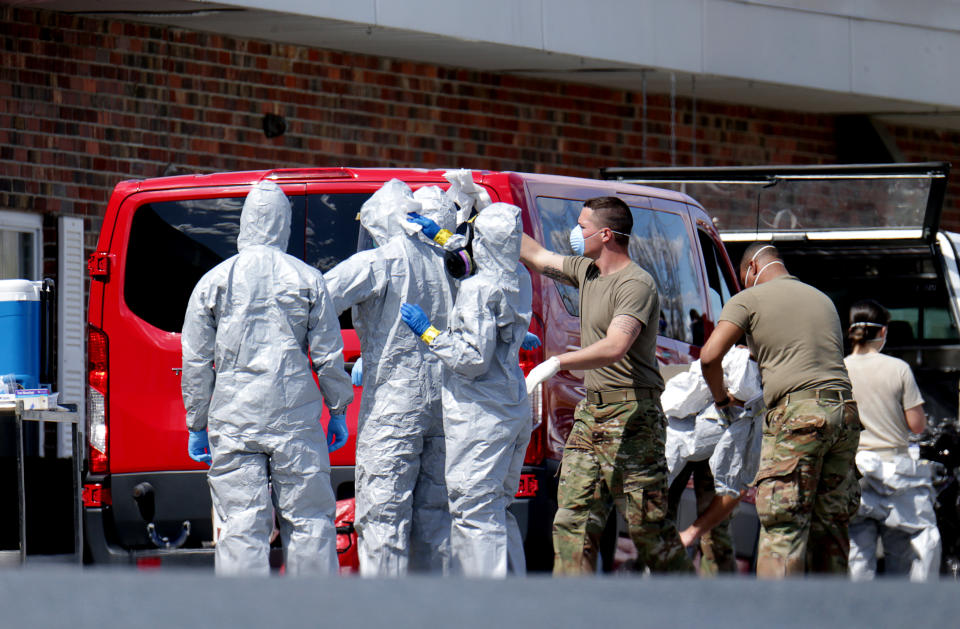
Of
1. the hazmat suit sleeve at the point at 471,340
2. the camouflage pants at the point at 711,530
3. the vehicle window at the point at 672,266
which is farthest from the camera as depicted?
the vehicle window at the point at 672,266

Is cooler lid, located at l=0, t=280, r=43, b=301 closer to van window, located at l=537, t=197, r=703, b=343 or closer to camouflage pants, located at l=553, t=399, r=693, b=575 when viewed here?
van window, located at l=537, t=197, r=703, b=343

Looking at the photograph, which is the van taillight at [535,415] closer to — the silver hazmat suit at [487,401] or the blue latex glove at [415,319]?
the silver hazmat suit at [487,401]

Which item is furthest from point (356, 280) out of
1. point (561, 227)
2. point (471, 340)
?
point (561, 227)

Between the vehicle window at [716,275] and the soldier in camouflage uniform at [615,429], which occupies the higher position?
the vehicle window at [716,275]

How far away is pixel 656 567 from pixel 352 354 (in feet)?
4.85

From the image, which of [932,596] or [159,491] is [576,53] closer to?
[159,491]

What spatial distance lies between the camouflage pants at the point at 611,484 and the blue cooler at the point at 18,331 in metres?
2.36

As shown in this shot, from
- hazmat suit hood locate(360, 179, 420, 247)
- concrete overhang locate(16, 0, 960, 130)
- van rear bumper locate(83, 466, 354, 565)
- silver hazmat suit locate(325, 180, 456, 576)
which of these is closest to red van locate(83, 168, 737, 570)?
van rear bumper locate(83, 466, 354, 565)

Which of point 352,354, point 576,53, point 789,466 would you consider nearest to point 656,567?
point 789,466

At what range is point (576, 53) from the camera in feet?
36.1

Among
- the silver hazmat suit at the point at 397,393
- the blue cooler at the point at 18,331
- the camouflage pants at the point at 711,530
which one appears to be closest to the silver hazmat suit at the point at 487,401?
the silver hazmat suit at the point at 397,393

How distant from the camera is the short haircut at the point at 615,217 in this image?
621cm

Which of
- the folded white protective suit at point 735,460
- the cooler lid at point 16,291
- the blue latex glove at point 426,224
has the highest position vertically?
the blue latex glove at point 426,224

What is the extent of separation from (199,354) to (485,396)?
1.07 m
